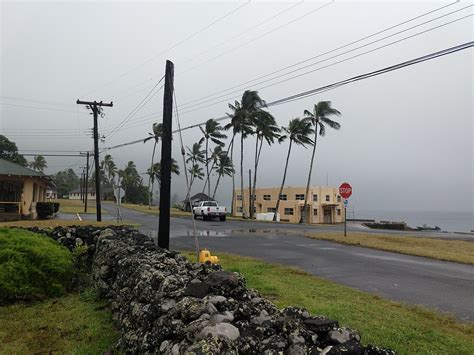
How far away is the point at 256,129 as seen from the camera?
163 feet

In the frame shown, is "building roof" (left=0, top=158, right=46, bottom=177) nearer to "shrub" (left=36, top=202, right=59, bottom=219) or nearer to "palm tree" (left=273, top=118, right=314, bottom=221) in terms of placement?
"shrub" (left=36, top=202, right=59, bottom=219)

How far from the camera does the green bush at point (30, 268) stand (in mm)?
6812

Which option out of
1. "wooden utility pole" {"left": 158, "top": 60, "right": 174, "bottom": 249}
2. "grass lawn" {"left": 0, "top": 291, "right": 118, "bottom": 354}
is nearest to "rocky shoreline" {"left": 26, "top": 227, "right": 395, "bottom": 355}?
"grass lawn" {"left": 0, "top": 291, "right": 118, "bottom": 354}

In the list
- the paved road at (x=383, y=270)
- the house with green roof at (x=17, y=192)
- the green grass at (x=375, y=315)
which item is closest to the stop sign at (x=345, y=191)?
the paved road at (x=383, y=270)

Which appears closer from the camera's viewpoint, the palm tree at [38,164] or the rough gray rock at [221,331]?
the rough gray rock at [221,331]

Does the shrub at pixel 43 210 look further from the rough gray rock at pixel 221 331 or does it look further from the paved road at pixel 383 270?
the rough gray rock at pixel 221 331

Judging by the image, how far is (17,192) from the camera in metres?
32.2

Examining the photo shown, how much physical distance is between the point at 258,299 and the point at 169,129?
7.18 meters

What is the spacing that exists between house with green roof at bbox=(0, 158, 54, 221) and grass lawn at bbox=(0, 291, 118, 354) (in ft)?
84.7

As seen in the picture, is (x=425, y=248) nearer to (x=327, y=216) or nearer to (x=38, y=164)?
(x=327, y=216)

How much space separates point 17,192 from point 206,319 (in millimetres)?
34090

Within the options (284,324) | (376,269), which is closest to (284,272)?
(376,269)

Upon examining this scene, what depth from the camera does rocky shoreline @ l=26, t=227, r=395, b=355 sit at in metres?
2.73

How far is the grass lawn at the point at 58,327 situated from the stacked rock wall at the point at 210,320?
0.41 meters
